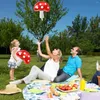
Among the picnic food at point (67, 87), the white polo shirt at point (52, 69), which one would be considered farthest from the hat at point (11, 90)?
A: the picnic food at point (67, 87)

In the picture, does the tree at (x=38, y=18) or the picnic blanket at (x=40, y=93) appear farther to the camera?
the tree at (x=38, y=18)

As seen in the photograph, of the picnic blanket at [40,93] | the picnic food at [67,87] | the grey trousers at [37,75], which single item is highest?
the grey trousers at [37,75]

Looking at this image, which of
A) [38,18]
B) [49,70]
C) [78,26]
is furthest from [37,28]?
[78,26]

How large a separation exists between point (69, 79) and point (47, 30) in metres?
20.5

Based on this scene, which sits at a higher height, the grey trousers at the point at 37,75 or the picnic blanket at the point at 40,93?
the grey trousers at the point at 37,75

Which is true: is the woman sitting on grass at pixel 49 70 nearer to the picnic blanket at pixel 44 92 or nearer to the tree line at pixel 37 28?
the picnic blanket at pixel 44 92

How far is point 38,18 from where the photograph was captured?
28.6m

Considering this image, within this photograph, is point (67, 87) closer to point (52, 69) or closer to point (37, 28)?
point (52, 69)

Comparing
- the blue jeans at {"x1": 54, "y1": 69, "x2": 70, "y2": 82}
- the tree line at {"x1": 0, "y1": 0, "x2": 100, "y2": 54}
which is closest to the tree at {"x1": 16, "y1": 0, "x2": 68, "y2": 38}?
the tree line at {"x1": 0, "y1": 0, "x2": 100, "y2": 54}

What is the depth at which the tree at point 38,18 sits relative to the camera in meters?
28.6

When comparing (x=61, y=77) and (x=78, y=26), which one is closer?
(x=61, y=77)

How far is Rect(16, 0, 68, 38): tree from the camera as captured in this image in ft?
93.8

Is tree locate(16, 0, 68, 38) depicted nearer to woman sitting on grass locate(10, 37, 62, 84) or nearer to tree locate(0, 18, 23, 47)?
tree locate(0, 18, 23, 47)

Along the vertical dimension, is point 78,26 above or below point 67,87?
above
